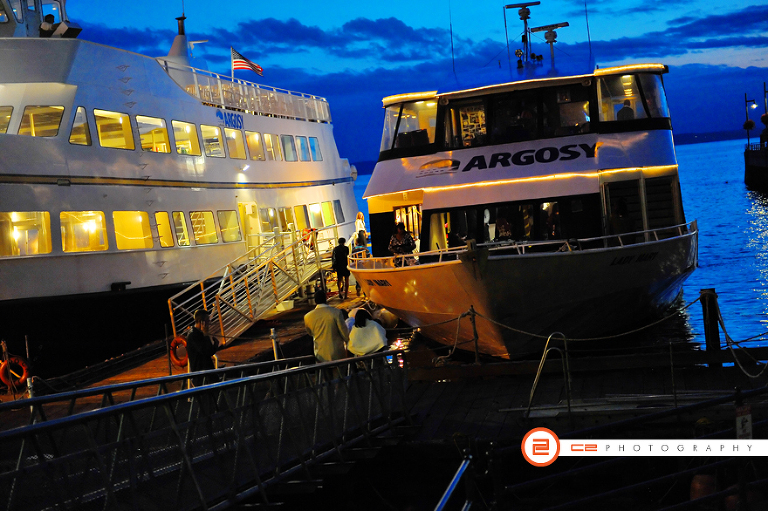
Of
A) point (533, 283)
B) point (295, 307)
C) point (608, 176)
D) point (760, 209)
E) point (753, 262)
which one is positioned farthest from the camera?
point (760, 209)

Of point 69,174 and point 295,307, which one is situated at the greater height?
point 69,174

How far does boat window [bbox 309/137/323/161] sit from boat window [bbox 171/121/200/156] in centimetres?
756

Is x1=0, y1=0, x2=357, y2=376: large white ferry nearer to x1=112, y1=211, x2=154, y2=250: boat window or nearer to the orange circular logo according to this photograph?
x1=112, y1=211, x2=154, y2=250: boat window

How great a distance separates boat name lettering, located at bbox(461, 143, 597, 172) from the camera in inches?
575

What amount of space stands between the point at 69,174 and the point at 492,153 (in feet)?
29.4

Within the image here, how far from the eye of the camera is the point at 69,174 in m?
15.9

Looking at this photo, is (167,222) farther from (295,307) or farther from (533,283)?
(533,283)

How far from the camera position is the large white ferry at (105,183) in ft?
49.4

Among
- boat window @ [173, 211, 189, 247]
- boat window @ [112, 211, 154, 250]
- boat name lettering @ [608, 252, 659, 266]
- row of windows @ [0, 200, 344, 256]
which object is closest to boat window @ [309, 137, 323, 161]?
row of windows @ [0, 200, 344, 256]

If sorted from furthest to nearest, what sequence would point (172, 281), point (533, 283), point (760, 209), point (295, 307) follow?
point (760, 209) → point (295, 307) → point (172, 281) → point (533, 283)

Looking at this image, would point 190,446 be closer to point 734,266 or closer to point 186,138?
point 186,138

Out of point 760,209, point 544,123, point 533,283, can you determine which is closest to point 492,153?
point 544,123

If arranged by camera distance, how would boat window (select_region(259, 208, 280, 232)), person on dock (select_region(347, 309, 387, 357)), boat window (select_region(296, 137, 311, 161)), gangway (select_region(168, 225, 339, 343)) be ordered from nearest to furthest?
person on dock (select_region(347, 309, 387, 357)), gangway (select_region(168, 225, 339, 343)), boat window (select_region(259, 208, 280, 232)), boat window (select_region(296, 137, 311, 161))

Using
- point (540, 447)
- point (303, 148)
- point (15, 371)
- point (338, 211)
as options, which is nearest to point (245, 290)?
point (15, 371)
